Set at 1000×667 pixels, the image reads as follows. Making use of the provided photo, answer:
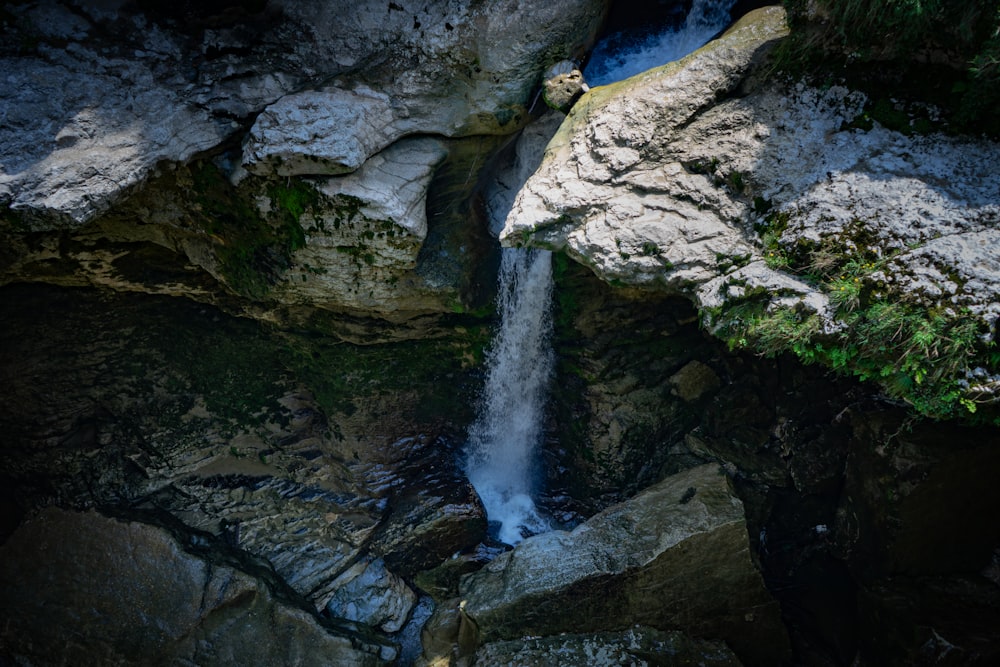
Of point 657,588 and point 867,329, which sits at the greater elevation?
point 867,329

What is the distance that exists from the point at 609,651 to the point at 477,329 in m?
3.95

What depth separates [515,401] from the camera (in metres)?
8.04

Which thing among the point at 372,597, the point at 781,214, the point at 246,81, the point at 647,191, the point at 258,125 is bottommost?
the point at 372,597

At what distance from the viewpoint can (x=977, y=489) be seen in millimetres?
4996

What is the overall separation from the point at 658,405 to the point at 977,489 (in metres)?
3.07

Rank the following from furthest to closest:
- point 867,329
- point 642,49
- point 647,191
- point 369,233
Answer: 1. point 642,49
2. point 369,233
3. point 647,191
4. point 867,329

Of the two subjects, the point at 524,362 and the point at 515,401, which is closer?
the point at 524,362

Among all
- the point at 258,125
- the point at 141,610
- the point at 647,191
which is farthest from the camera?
the point at 141,610

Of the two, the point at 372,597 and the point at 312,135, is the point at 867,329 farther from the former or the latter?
the point at 372,597

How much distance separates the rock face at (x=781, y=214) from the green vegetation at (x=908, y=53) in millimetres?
160

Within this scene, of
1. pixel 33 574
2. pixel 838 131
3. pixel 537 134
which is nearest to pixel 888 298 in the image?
pixel 838 131

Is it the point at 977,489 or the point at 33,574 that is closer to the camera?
the point at 977,489

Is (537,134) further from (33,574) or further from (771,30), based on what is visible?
(33,574)

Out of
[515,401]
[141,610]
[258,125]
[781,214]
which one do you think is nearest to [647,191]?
[781,214]
